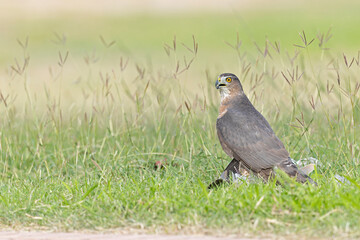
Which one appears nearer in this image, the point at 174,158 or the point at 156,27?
the point at 174,158

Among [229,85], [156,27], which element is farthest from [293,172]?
[156,27]

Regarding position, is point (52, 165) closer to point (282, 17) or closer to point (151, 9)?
point (282, 17)

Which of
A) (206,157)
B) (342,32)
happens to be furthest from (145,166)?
(342,32)

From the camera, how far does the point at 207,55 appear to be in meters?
28.0

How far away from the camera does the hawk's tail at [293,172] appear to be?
6.42m

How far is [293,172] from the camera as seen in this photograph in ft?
21.4

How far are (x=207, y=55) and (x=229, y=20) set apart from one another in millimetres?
12031

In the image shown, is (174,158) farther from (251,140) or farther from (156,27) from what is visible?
(156,27)

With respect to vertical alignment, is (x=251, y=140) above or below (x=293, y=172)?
above

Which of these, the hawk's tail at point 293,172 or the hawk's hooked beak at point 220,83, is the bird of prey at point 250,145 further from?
the hawk's hooked beak at point 220,83

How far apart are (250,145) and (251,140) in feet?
0.19

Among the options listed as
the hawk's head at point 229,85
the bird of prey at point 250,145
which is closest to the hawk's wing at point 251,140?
the bird of prey at point 250,145

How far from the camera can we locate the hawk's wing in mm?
6684

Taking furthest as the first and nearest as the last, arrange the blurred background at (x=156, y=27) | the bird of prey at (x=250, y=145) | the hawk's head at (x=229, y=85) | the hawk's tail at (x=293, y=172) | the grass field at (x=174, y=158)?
the blurred background at (x=156, y=27), the hawk's head at (x=229, y=85), the bird of prey at (x=250, y=145), the hawk's tail at (x=293, y=172), the grass field at (x=174, y=158)
